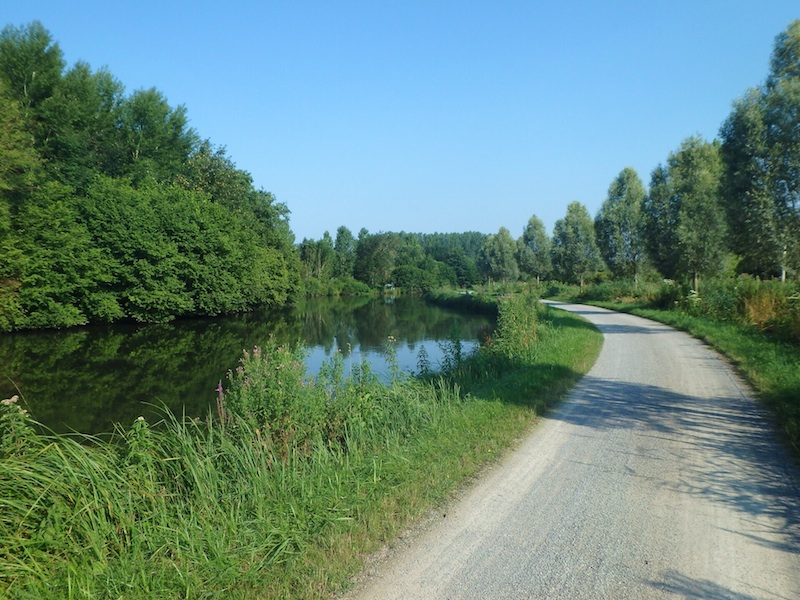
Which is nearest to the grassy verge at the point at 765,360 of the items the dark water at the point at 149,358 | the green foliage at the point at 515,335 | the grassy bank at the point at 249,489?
the grassy bank at the point at 249,489

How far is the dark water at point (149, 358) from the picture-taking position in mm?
13922

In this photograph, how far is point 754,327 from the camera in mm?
16141

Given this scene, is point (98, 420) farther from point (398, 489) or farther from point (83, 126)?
point (83, 126)

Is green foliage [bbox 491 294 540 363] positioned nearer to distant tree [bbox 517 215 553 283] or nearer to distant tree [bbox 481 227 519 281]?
distant tree [bbox 517 215 553 283]

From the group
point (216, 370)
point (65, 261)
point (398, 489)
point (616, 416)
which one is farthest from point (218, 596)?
point (65, 261)

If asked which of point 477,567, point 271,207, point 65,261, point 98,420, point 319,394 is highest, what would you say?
point 271,207

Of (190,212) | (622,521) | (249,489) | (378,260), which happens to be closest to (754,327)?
(622,521)

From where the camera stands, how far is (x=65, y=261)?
32562mm

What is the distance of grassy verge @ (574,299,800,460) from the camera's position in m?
7.39

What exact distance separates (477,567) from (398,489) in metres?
1.45

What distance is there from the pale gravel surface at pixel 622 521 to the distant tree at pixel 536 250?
5795 centimetres

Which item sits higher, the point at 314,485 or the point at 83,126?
the point at 83,126

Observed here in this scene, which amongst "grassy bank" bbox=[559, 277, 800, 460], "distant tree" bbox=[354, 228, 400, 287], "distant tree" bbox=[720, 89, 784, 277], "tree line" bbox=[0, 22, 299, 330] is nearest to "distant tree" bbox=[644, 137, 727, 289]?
"grassy bank" bbox=[559, 277, 800, 460]

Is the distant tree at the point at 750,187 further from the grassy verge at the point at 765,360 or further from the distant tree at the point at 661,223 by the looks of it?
the distant tree at the point at 661,223
